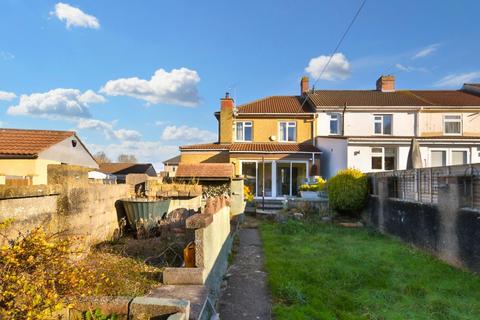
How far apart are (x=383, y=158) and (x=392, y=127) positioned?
4.77m

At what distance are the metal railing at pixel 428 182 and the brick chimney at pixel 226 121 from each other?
1168 centimetres

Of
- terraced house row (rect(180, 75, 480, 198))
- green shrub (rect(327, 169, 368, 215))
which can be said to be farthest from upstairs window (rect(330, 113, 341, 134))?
green shrub (rect(327, 169, 368, 215))

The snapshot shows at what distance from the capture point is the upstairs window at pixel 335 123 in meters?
23.2

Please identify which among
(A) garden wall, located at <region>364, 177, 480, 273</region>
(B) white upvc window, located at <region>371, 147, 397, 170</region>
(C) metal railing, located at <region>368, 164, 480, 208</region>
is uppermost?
(B) white upvc window, located at <region>371, 147, 397, 170</region>

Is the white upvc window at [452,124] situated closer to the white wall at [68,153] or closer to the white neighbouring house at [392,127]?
the white neighbouring house at [392,127]

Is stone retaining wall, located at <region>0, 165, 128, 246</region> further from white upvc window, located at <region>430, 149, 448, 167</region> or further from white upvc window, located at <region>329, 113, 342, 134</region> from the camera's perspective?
white upvc window, located at <region>430, 149, 448, 167</region>

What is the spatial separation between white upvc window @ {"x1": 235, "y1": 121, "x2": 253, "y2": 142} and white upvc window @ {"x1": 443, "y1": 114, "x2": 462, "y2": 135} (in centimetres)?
1386

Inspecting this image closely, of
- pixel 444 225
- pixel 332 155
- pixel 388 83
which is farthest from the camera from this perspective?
pixel 388 83

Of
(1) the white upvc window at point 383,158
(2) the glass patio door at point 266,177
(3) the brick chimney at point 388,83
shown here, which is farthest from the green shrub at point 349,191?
(3) the brick chimney at point 388,83

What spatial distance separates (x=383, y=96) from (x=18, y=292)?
27.0 m

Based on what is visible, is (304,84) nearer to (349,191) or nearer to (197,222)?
(349,191)

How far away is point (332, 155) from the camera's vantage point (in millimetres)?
20156

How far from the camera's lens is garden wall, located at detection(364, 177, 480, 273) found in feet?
22.3

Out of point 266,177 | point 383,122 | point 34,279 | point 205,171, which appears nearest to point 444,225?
point 205,171
